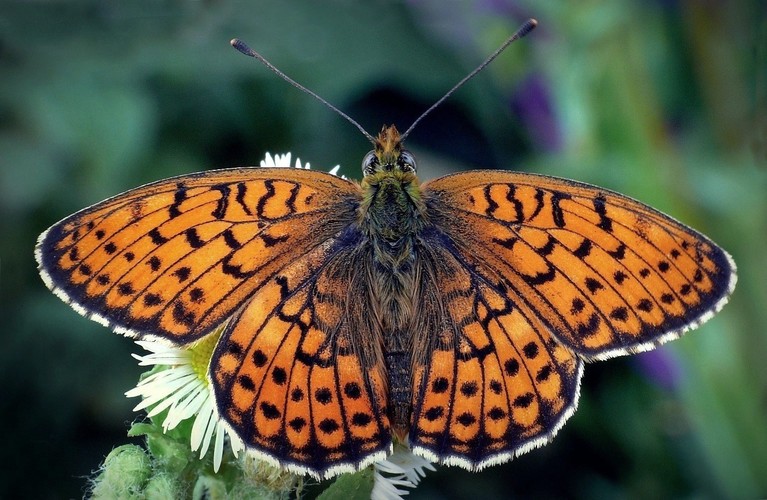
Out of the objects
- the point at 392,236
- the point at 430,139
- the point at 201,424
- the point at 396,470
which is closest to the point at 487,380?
the point at 396,470

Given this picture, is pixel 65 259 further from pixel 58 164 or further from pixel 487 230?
pixel 58 164

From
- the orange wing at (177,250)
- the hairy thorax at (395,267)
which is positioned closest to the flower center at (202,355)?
the orange wing at (177,250)

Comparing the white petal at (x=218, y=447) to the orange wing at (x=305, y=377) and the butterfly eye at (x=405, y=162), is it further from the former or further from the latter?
the butterfly eye at (x=405, y=162)

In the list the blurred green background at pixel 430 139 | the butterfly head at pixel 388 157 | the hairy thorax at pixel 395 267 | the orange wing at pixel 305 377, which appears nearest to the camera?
the orange wing at pixel 305 377

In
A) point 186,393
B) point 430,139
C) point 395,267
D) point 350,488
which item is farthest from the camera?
point 430,139

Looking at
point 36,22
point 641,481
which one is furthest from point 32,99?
point 641,481

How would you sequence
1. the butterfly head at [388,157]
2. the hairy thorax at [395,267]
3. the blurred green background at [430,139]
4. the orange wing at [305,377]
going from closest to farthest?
the orange wing at [305,377], the hairy thorax at [395,267], the butterfly head at [388,157], the blurred green background at [430,139]

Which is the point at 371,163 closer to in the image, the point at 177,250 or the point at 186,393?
the point at 177,250
